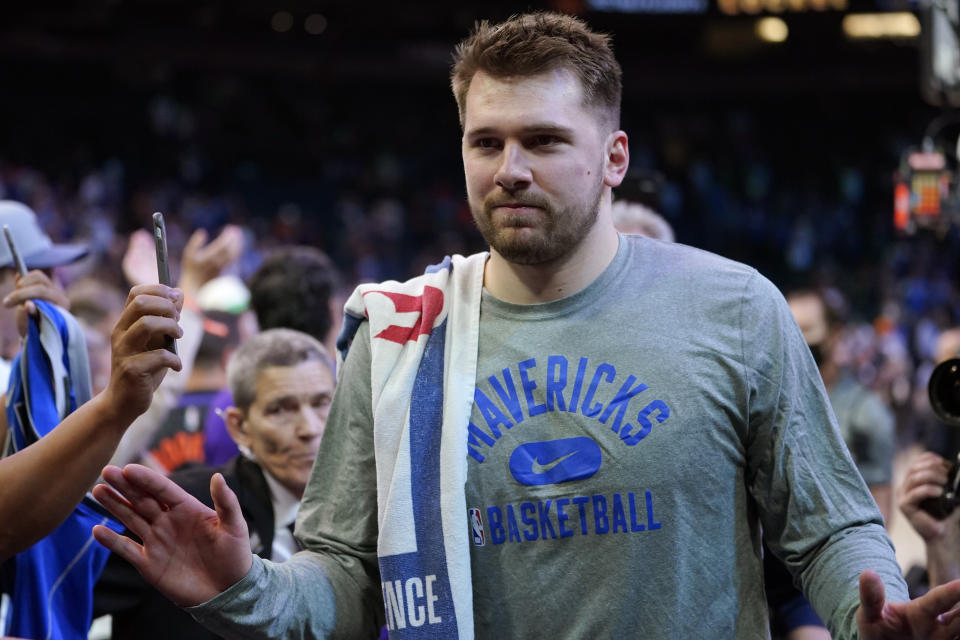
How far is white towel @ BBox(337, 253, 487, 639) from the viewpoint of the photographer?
7.00 feet

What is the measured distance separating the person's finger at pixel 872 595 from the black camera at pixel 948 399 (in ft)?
3.15

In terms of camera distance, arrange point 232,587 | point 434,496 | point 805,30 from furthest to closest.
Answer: point 805,30, point 434,496, point 232,587

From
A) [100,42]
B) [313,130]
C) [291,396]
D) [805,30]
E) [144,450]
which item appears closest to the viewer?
[291,396]

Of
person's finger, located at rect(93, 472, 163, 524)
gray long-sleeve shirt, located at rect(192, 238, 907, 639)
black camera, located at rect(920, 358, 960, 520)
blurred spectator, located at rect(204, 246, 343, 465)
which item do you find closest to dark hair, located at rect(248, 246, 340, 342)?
blurred spectator, located at rect(204, 246, 343, 465)

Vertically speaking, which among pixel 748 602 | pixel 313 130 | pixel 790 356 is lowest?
pixel 748 602

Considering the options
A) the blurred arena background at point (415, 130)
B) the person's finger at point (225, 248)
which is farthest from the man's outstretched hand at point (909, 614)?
the blurred arena background at point (415, 130)

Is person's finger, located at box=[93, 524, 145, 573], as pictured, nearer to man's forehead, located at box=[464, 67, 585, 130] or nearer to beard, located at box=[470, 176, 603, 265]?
beard, located at box=[470, 176, 603, 265]

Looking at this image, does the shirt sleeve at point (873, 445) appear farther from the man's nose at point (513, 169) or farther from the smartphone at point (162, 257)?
the smartphone at point (162, 257)

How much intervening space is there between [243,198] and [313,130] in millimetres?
2692

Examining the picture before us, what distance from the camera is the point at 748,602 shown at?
2164 mm

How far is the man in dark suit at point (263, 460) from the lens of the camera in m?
2.93

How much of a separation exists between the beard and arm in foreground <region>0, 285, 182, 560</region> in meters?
0.59

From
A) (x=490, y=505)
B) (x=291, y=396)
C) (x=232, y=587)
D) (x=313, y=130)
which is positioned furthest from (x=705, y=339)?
(x=313, y=130)

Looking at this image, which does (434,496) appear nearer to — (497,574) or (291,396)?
(497,574)
